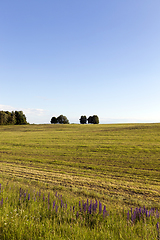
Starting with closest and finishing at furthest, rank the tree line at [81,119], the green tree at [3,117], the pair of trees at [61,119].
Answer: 1. the green tree at [3,117]
2. the pair of trees at [61,119]
3. the tree line at [81,119]

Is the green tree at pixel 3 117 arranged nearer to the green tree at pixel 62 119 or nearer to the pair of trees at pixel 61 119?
the pair of trees at pixel 61 119

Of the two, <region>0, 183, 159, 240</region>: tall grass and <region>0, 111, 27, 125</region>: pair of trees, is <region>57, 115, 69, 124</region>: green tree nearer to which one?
<region>0, 111, 27, 125</region>: pair of trees

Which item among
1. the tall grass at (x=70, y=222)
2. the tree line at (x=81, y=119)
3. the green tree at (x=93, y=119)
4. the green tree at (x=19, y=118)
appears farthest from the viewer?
the green tree at (x=93, y=119)

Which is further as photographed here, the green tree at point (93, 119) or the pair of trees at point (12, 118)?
the green tree at point (93, 119)

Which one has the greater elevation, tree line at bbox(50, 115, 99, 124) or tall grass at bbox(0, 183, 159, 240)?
tree line at bbox(50, 115, 99, 124)

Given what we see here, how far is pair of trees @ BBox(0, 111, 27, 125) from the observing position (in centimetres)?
7644

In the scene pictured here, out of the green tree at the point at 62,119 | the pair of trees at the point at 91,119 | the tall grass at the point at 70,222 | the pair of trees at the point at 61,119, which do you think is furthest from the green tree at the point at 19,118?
the tall grass at the point at 70,222

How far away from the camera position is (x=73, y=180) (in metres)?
8.41

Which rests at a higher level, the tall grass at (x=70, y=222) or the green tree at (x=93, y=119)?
the green tree at (x=93, y=119)

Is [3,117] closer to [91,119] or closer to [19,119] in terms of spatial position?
[19,119]

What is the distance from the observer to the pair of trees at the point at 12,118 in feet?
251

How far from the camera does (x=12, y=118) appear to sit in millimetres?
80500

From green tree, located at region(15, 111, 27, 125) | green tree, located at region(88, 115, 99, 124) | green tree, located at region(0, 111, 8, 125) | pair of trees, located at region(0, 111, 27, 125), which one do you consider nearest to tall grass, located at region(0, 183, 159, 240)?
green tree, located at region(0, 111, 8, 125)

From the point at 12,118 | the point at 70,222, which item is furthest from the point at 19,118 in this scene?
the point at 70,222
